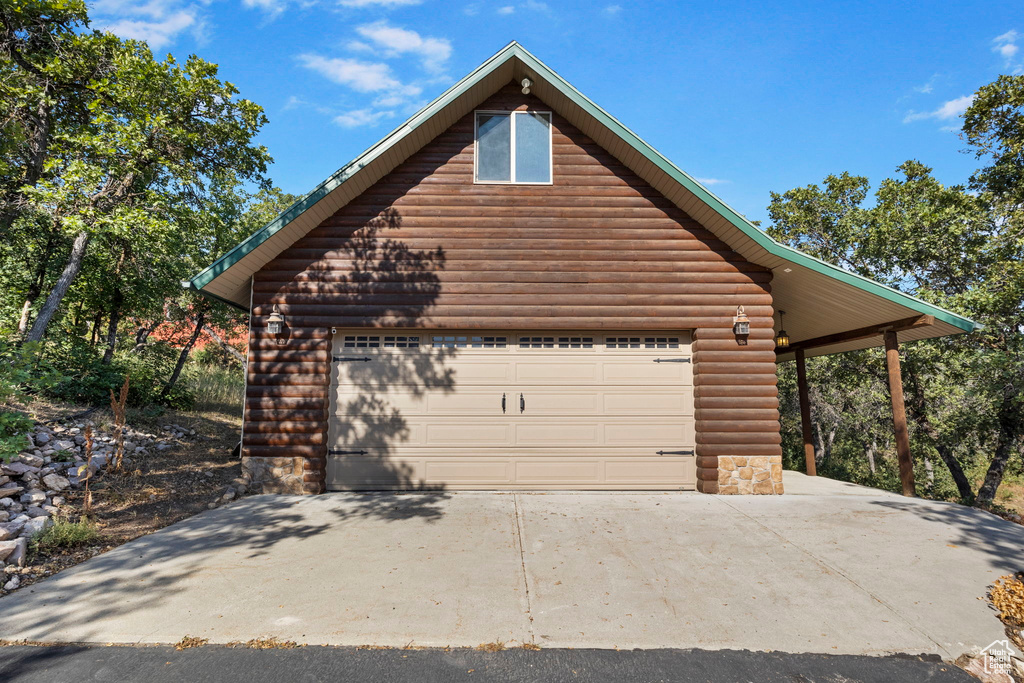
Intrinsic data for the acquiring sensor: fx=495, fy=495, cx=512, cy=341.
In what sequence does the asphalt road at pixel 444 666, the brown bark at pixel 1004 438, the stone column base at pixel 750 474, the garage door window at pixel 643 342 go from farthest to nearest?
the brown bark at pixel 1004 438
the garage door window at pixel 643 342
the stone column base at pixel 750 474
the asphalt road at pixel 444 666

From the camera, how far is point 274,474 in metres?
7.37

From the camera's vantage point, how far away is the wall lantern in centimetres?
740

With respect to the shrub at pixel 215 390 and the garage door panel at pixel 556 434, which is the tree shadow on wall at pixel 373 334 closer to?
the garage door panel at pixel 556 434

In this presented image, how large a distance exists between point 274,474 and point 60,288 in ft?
26.1

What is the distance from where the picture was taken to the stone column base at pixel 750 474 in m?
7.53

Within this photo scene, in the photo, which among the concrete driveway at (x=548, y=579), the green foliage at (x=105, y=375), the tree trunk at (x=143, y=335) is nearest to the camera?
the concrete driveway at (x=548, y=579)

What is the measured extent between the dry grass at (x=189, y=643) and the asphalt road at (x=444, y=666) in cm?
5

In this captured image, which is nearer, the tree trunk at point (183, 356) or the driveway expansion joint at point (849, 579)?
the driveway expansion joint at point (849, 579)

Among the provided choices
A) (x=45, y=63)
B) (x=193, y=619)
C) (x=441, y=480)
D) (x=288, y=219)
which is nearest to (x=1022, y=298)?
(x=441, y=480)

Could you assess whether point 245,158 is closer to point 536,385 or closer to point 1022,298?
point 536,385

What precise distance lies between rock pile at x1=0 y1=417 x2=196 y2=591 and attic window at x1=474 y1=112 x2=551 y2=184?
678cm

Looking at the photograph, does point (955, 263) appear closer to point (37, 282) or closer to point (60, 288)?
point (60, 288)

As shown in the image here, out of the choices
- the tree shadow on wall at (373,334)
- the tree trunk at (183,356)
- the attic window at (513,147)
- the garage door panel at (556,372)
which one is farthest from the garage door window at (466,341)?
the tree trunk at (183,356)

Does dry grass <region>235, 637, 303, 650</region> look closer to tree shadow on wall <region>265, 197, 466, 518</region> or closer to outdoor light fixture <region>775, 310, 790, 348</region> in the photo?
tree shadow on wall <region>265, 197, 466, 518</region>
